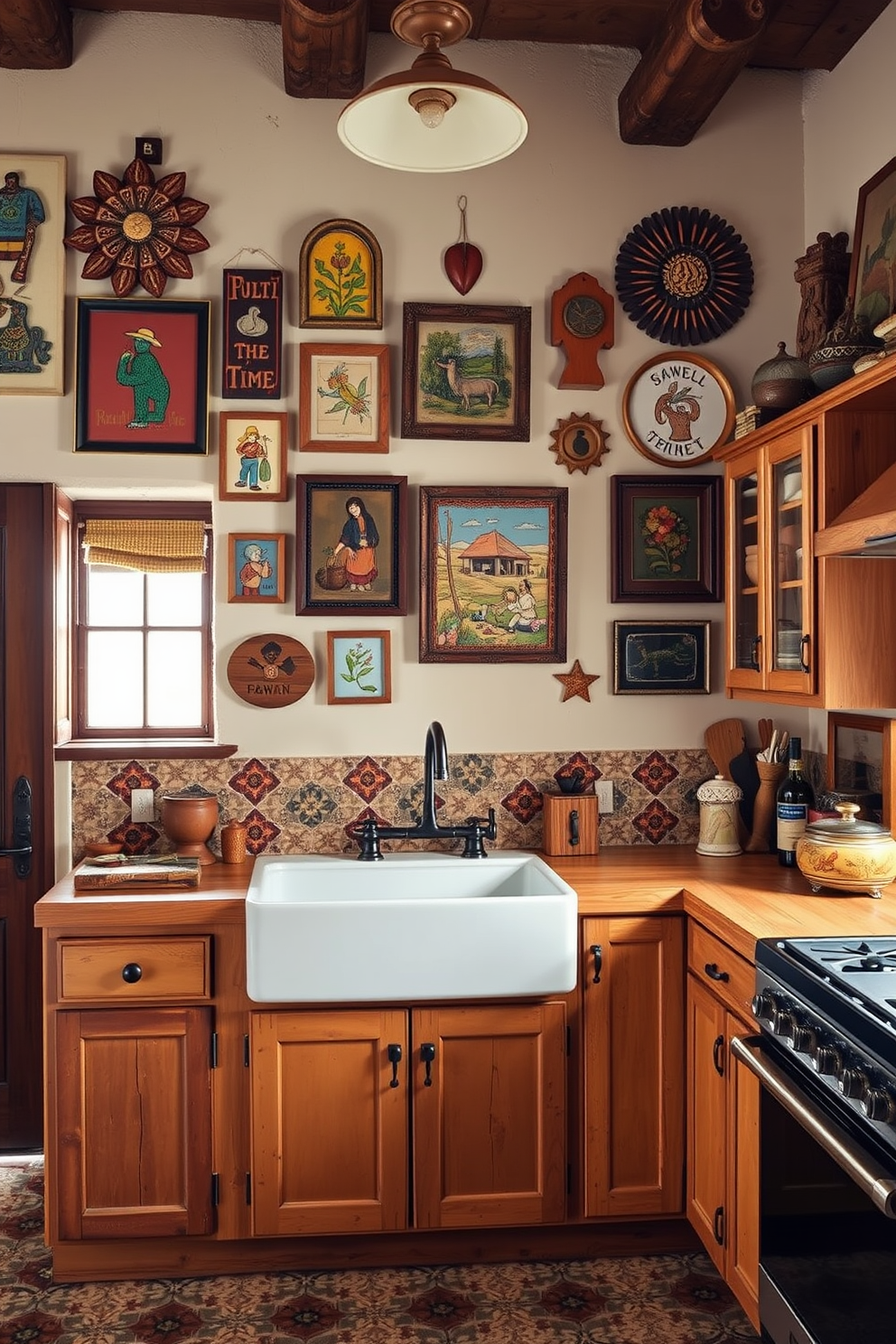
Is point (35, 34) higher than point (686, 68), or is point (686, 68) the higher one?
point (35, 34)

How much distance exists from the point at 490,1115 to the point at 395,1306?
18.7 inches

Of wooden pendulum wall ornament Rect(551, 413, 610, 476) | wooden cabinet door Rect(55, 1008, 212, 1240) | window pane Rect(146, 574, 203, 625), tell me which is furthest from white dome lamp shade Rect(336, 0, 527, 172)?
wooden cabinet door Rect(55, 1008, 212, 1240)

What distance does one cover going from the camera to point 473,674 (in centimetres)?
345

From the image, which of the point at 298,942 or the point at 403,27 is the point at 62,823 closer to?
the point at 298,942

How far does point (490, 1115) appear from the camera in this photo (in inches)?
111

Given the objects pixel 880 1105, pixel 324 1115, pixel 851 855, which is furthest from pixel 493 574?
pixel 880 1105

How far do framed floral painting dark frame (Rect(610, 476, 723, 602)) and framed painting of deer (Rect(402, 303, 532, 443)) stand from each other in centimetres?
40

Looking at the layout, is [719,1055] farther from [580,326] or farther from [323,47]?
[323,47]

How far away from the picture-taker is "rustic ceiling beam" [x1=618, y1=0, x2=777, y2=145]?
288cm

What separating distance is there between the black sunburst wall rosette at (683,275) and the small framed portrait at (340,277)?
2.45ft

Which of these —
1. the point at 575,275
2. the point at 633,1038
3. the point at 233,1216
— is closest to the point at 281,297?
the point at 575,275

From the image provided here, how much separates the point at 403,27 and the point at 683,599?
Answer: 74.2 inches

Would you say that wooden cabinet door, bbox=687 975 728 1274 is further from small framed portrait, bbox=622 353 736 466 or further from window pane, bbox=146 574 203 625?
window pane, bbox=146 574 203 625

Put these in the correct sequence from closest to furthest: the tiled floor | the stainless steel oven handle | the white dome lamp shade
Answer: the stainless steel oven handle < the white dome lamp shade < the tiled floor
